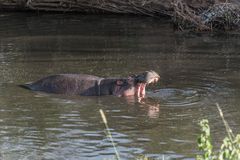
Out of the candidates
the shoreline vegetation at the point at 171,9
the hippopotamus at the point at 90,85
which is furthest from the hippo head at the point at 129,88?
the shoreline vegetation at the point at 171,9

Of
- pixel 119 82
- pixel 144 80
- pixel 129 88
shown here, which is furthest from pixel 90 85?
pixel 144 80

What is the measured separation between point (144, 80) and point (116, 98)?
58 cm

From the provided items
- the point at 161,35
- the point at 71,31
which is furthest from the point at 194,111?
the point at 71,31

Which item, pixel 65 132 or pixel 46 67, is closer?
pixel 65 132

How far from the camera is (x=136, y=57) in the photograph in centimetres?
1416

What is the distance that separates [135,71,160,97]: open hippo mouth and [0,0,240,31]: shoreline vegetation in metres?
6.78

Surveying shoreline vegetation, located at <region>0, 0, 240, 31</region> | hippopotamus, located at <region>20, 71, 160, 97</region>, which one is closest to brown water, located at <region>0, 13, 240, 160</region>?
hippopotamus, located at <region>20, 71, 160, 97</region>

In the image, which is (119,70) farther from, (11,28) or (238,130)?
(11,28)

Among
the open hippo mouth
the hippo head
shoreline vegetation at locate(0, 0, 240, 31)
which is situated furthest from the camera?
shoreline vegetation at locate(0, 0, 240, 31)

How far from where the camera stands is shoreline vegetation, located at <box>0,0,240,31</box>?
17.5 meters

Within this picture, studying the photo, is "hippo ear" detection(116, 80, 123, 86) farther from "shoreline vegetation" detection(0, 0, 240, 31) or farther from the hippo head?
"shoreline vegetation" detection(0, 0, 240, 31)

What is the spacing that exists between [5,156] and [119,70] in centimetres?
528

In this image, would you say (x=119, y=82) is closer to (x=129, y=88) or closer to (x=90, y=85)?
(x=129, y=88)

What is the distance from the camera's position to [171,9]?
19375 mm
